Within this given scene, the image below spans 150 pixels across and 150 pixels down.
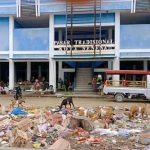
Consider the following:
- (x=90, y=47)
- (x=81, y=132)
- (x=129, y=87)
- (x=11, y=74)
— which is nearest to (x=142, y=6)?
(x=90, y=47)

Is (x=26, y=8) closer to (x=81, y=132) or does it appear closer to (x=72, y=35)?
(x=72, y=35)

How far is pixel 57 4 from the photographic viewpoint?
3089 cm

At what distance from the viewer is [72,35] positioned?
105ft

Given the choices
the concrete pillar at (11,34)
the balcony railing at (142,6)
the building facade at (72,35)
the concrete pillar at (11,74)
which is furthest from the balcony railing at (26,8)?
the balcony railing at (142,6)

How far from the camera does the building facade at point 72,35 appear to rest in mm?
30094

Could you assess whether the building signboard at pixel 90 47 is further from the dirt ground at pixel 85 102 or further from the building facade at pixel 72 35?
the dirt ground at pixel 85 102

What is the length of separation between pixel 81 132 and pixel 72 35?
20.0m

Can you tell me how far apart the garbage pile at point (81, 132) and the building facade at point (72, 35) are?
533 inches

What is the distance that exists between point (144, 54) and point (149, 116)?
42.9 feet

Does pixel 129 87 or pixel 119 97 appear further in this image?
pixel 119 97

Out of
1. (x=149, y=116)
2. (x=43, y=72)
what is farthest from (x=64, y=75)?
(x=149, y=116)

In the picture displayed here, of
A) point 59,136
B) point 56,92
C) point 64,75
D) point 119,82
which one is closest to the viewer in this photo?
point 59,136

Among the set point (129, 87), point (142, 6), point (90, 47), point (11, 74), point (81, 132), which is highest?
point (142, 6)

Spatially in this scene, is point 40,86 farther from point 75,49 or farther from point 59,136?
point 59,136
